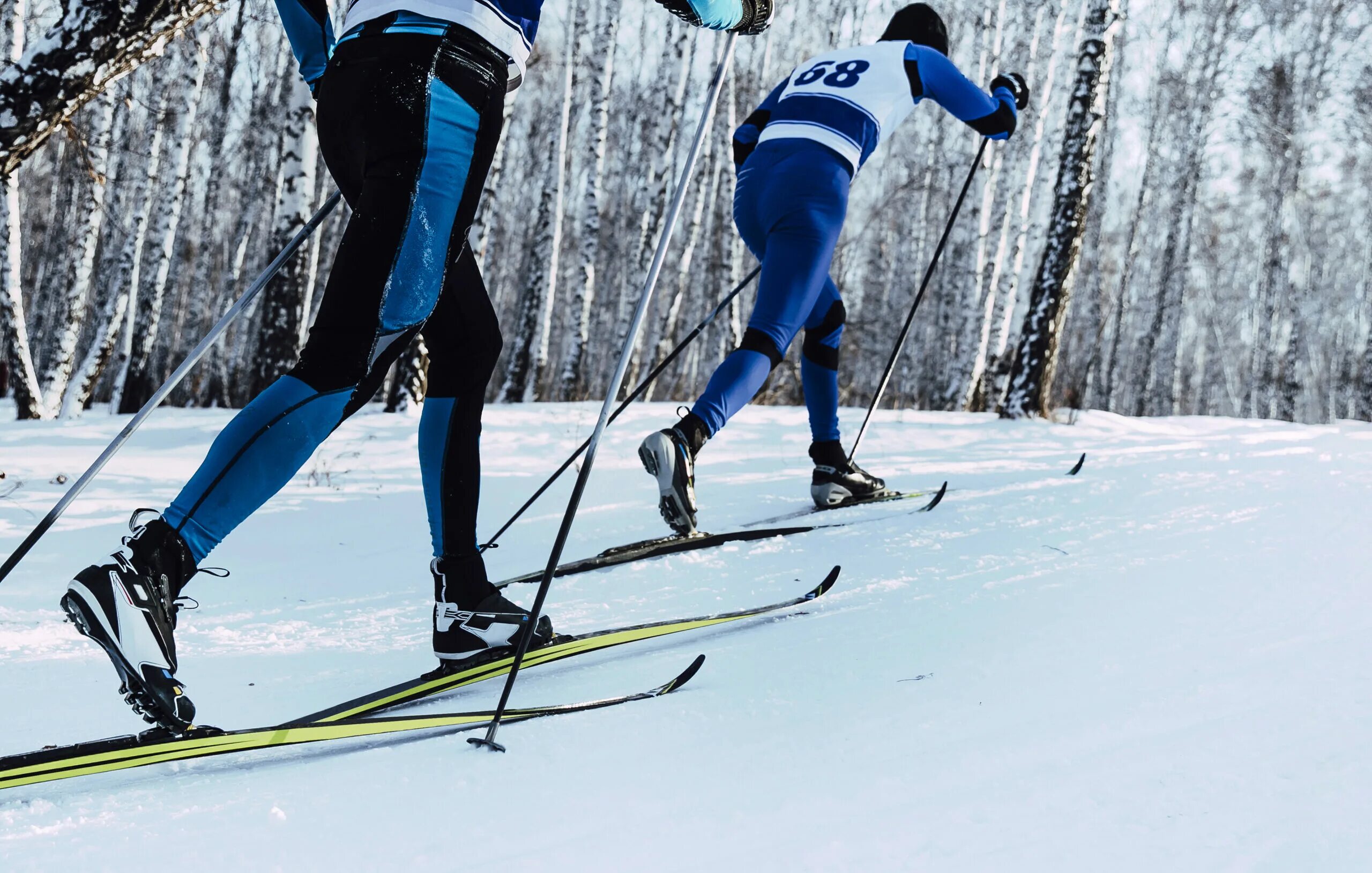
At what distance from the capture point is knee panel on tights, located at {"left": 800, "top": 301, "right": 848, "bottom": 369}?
386 centimetres

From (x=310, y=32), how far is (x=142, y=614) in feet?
4.14

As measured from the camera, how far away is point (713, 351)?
82.8ft

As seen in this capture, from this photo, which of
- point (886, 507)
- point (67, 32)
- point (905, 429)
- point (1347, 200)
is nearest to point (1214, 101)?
point (1347, 200)

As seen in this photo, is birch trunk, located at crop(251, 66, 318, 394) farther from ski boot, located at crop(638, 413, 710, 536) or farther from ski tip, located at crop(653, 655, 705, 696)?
ski tip, located at crop(653, 655, 705, 696)

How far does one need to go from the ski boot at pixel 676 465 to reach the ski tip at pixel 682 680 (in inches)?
39.6

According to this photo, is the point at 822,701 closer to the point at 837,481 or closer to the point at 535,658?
the point at 535,658

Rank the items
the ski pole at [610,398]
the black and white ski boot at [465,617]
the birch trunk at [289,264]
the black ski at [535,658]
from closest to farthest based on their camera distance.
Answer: the ski pole at [610,398] < the black ski at [535,658] < the black and white ski boot at [465,617] < the birch trunk at [289,264]

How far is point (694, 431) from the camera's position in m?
2.85

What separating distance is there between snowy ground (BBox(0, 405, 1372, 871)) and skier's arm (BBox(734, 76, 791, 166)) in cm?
167

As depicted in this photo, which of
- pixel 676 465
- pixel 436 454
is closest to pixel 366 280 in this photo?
pixel 436 454

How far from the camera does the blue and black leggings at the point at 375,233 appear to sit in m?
1.50

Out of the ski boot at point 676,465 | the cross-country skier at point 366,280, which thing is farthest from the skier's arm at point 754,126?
the cross-country skier at point 366,280

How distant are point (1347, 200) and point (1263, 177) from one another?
666 cm

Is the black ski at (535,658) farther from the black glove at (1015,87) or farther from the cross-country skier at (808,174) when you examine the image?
the black glove at (1015,87)
